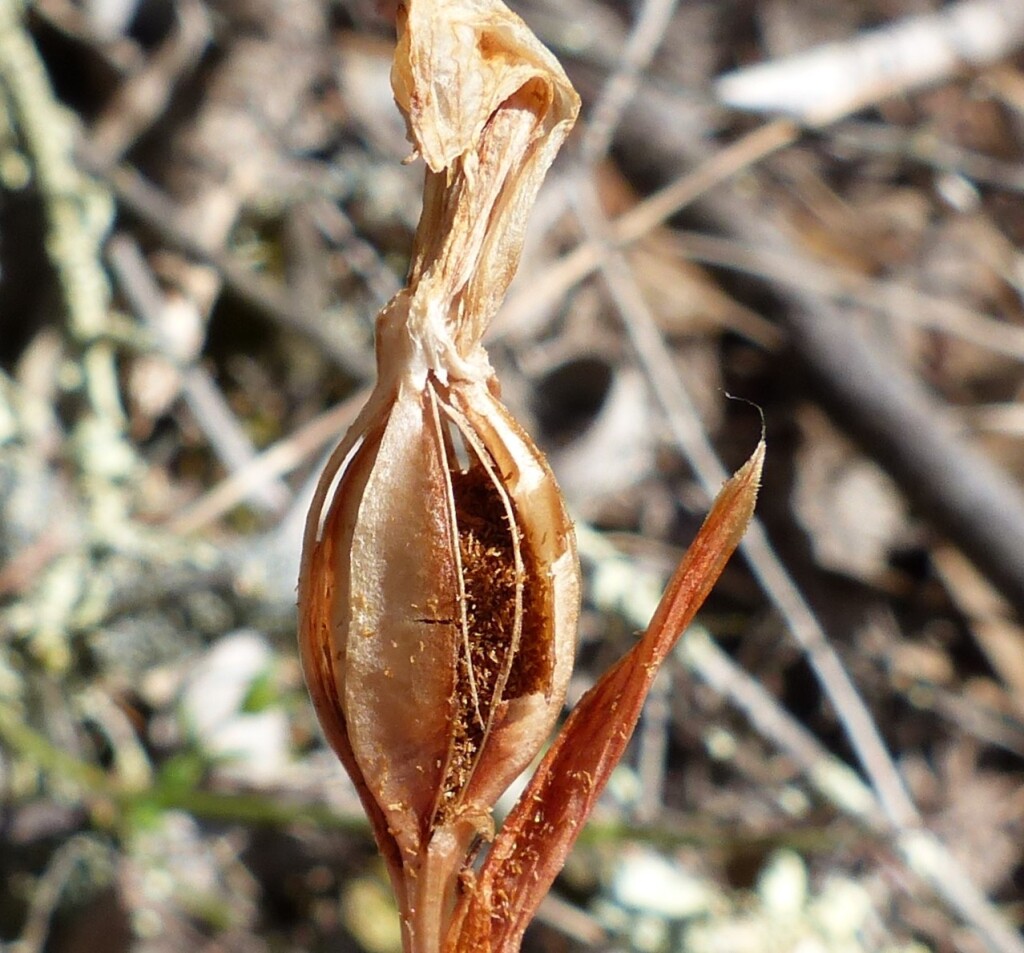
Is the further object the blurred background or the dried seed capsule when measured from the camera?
the blurred background

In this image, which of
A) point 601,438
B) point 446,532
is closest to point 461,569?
point 446,532

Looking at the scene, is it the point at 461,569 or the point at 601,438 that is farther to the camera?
the point at 601,438

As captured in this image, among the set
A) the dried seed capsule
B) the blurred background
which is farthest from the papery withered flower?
the blurred background

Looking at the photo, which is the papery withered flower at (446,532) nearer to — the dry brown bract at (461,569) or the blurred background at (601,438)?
the dry brown bract at (461,569)

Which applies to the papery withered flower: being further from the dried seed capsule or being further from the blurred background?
the blurred background

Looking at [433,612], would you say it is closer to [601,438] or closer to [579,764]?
[579,764]

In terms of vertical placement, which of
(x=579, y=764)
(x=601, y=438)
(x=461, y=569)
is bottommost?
(x=601, y=438)
